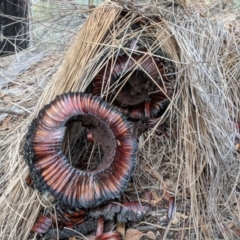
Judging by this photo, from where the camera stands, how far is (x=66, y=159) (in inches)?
42.9

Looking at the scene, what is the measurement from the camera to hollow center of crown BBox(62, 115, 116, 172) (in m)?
1.14

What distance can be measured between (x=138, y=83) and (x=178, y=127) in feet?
0.65

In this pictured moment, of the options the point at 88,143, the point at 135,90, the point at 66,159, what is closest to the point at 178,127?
the point at 135,90

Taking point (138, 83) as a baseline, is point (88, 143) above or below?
below

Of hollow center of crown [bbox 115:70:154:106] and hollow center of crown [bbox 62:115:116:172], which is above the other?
hollow center of crown [bbox 115:70:154:106]

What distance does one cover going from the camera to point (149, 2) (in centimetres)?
134

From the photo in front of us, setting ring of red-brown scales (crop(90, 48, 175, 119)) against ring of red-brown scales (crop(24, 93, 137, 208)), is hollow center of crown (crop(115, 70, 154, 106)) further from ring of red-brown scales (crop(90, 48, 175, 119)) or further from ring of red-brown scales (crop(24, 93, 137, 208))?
ring of red-brown scales (crop(24, 93, 137, 208))

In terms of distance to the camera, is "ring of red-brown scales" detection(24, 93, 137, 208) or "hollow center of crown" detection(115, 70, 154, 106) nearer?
"ring of red-brown scales" detection(24, 93, 137, 208)

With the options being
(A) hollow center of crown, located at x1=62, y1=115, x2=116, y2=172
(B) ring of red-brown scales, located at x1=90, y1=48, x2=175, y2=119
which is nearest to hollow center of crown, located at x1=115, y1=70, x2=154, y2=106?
(B) ring of red-brown scales, located at x1=90, y1=48, x2=175, y2=119

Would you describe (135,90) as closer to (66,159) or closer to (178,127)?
(178,127)

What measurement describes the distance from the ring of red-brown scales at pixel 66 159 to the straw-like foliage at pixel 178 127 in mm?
115

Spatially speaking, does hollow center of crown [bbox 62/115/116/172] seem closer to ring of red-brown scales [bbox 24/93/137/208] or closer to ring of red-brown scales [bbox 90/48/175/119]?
ring of red-brown scales [bbox 24/93/137/208]

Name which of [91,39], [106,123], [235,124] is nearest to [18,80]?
[91,39]

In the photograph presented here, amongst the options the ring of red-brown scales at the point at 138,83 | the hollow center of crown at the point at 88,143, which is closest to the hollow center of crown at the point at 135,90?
the ring of red-brown scales at the point at 138,83
